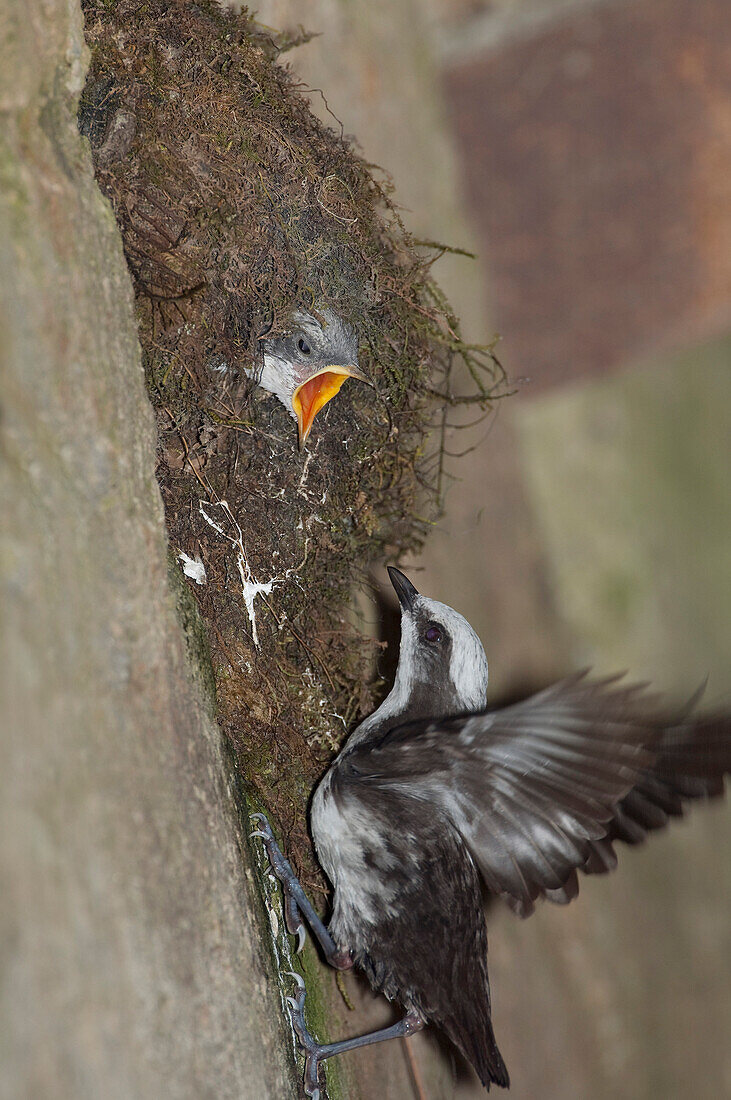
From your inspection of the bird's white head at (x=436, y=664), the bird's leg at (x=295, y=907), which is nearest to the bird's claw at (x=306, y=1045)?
the bird's leg at (x=295, y=907)

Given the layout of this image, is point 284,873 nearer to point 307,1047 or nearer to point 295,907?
point 295,907

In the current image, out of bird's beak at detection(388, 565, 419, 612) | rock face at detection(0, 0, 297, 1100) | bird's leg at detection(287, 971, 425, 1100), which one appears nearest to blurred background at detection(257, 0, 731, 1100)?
bird's beak at detection(388, 565, 419, 612)

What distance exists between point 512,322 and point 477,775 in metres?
3.95

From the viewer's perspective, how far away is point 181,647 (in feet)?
6.90

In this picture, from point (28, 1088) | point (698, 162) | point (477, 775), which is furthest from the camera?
point (698, 162)

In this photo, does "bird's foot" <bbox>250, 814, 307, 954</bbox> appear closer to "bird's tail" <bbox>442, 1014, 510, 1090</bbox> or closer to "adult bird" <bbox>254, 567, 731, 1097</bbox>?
"adult bird" <bbox>254, 567, 731, 1097</bbox>

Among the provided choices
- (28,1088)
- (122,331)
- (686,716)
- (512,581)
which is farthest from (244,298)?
(512,581)

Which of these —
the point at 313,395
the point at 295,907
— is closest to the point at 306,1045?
the point at 295,907

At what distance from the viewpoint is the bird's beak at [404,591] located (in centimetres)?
278

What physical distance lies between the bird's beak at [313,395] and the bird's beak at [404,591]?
1.64 feet

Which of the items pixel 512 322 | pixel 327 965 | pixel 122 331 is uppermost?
pixel 512 322

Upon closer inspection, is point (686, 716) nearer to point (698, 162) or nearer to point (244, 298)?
point (244, 298)

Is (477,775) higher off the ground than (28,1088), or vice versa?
(477,775)

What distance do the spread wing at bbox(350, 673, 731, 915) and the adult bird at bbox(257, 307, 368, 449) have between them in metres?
0.93
